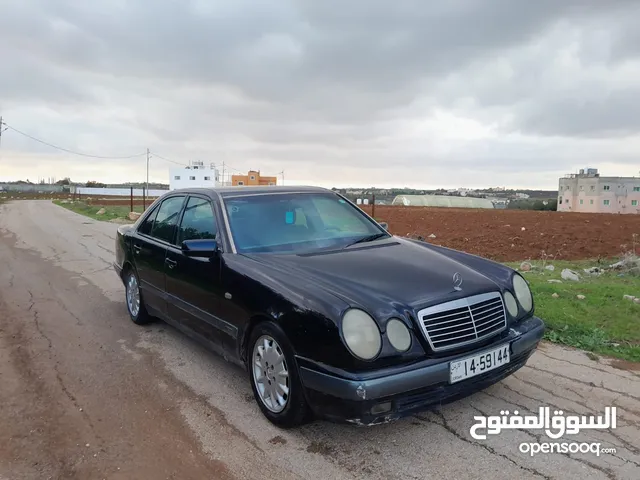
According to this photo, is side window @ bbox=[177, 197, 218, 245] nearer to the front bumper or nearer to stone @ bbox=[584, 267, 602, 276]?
the front bumper

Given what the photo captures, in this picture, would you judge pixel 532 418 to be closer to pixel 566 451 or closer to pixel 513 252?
pixel 566 451

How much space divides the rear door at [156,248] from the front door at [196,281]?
0.56 ft

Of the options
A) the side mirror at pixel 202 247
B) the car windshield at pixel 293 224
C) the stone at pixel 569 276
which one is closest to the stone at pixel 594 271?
the stone at pixel 569 276

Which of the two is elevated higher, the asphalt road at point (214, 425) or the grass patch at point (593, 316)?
the grass patch at point (593, 316)

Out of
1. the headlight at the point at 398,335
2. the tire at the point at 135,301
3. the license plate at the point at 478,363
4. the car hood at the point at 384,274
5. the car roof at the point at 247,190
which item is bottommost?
the tire at the point at 135,301

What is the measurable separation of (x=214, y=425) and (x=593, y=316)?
4432mm

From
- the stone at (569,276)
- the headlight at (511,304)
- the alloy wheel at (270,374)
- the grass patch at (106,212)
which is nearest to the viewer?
the alloy wheel at (270,374)

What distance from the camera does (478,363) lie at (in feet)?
9.86

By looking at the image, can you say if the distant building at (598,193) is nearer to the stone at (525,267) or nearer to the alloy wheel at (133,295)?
the stone at (525,267)

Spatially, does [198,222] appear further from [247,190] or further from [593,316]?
[593,316]

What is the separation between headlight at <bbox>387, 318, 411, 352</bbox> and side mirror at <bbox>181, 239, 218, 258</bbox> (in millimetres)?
1653

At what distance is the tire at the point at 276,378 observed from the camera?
120 inches

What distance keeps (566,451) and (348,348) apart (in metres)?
1.53

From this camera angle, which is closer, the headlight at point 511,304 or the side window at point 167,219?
the headlight at point 511,304
